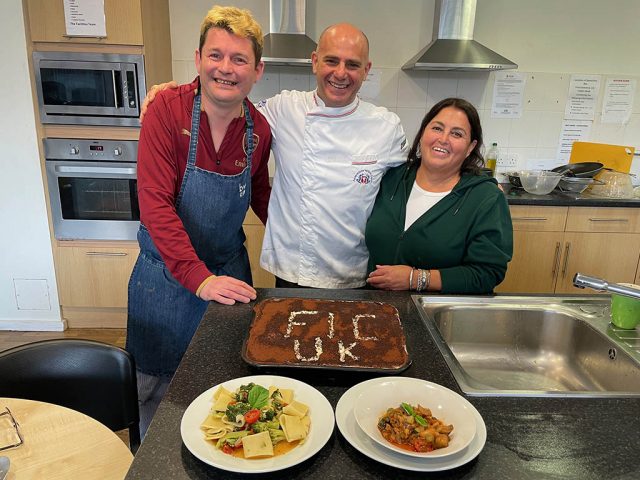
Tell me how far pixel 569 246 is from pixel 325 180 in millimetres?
1824

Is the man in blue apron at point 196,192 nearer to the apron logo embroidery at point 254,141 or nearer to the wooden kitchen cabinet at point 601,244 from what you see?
the apron logo embroidery at point 254,141

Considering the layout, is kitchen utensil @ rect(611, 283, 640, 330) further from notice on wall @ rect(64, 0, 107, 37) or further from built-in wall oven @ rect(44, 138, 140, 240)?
notice on wall @ rect(64, 0, 107, 37)

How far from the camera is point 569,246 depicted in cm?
275

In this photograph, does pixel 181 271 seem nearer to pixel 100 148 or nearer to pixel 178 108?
pixel 178 108

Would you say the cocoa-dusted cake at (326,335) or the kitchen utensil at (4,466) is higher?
the cocoa-dusted cake at (326,335)

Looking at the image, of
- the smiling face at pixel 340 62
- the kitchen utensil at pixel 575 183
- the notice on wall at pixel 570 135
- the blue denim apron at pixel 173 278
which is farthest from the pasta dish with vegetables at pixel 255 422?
the notice on wall at pixel 570 135

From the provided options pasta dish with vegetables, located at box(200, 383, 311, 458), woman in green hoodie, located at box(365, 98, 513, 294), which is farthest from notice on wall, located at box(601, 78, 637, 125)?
pasta dish with vegetables, located at box(200, 383, 311, 458)

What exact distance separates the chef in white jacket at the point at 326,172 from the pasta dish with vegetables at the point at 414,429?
89 cm

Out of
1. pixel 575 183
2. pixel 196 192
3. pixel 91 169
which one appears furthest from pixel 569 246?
pixel 91 169

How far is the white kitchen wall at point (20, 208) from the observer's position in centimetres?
245

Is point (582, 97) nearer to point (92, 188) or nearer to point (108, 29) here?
point (108, 29)

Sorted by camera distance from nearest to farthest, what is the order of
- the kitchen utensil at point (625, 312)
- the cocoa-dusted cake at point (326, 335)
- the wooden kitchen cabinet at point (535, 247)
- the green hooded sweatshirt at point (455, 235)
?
1. the cocoa-dusted cake at point (326, 335)
2. the kitchen utensil at point (625, 312)
3. the green hooded sweatshirt at point (455, 235)
4. the wooden kitchen cabinet at point (535, 247)

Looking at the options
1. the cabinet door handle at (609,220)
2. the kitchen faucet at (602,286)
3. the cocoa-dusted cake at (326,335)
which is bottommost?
the cabinet door handle at (609,220)

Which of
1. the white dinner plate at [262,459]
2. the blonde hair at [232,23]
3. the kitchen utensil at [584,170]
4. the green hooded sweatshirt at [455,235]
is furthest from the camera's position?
the kitchen utensil at [584,170]
